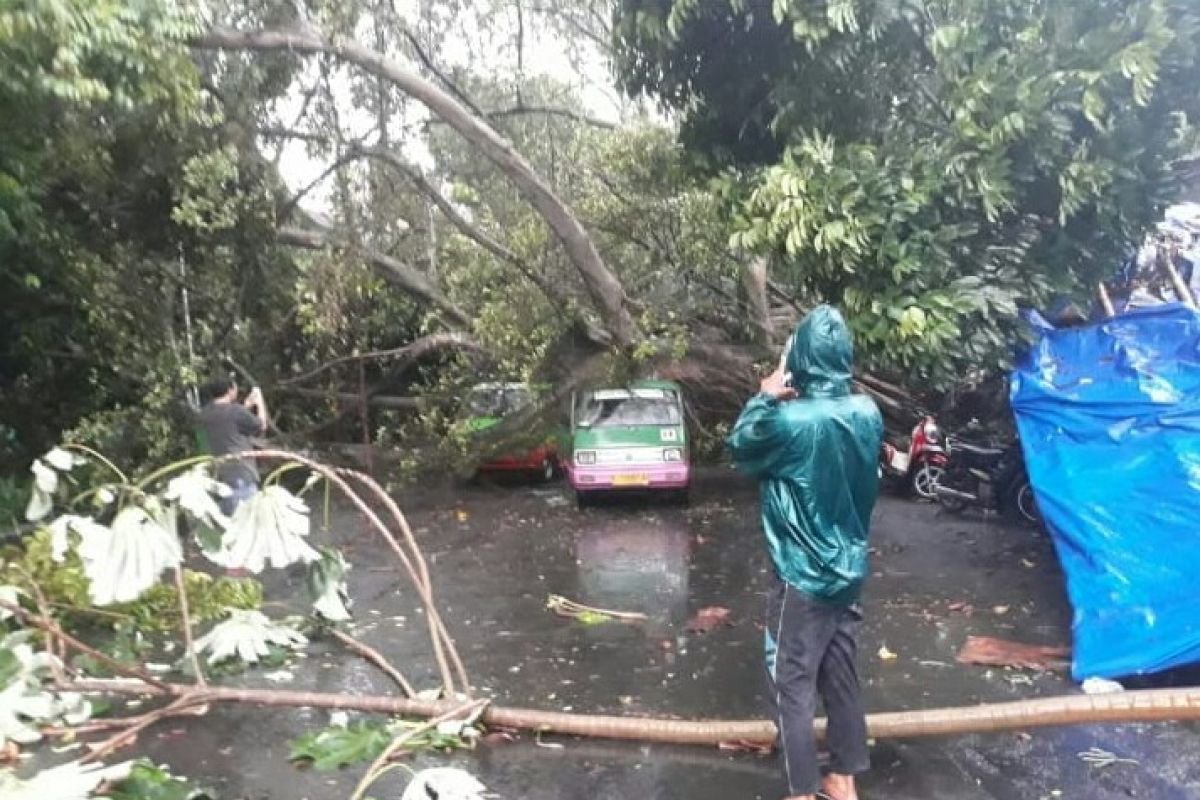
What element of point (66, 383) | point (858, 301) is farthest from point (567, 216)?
point (66, 383)

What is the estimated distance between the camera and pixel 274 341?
47.0 ft

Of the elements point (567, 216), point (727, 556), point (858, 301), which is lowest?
point (727, 556)

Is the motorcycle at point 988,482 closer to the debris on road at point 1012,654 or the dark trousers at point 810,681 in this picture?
the debris on road at point 1012,654

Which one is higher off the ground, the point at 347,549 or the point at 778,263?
the point at 778,263

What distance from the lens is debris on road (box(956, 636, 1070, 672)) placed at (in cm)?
626

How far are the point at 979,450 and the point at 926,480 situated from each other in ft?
4.54

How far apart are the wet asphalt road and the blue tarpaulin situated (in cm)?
47

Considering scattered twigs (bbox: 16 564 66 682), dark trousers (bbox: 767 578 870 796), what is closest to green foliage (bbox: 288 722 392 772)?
scattered twigs (bbox: 16 564 66 682)

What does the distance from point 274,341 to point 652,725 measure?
10725 millimetres

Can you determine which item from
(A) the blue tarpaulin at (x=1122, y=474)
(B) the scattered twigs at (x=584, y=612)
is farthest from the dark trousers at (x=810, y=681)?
(B) the scattered twigs at (x=584, y=612)

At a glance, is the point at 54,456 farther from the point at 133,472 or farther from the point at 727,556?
the point at 133,472

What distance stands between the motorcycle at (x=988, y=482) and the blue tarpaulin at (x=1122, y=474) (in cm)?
357

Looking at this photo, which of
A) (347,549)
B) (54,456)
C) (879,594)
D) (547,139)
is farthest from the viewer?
(547,139)

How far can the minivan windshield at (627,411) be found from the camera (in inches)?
520
